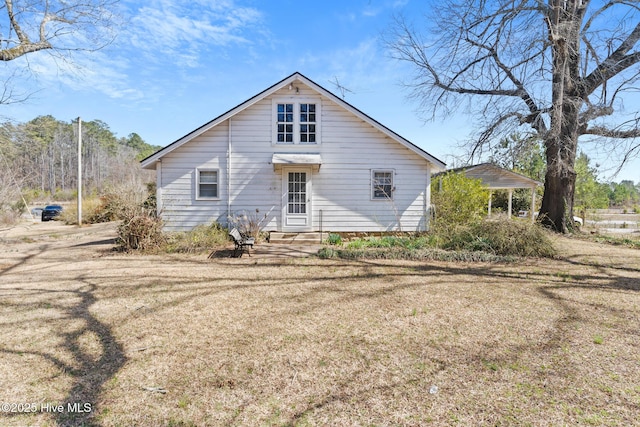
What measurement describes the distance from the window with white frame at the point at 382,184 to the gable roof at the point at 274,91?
1.37 meters

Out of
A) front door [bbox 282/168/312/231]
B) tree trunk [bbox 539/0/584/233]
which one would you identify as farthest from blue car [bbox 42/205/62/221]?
tree trunk [bbox 539/0/584/233]

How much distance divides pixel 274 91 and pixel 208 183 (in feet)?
14.5

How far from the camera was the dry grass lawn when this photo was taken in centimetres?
284

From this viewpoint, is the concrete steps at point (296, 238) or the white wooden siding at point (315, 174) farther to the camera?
the white wooden siding at point (315, 174)

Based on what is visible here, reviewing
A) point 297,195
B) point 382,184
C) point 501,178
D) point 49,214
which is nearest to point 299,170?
point 297,195

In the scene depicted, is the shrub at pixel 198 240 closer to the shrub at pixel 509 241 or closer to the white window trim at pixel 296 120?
the white window trim at pixel 296 120

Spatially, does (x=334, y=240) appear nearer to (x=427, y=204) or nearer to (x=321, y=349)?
(x=427, y=204)

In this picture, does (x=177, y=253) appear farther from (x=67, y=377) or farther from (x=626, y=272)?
(x=626, y=272)

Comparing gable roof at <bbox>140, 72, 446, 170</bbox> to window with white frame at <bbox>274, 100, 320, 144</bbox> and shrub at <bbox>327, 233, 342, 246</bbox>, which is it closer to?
window with white frame at <bbox>274, 100, 320, 144</bbox>

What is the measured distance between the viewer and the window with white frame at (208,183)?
12.7 metres

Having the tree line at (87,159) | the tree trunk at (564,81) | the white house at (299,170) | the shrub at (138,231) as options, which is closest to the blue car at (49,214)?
Answer: the tree line at (87,159)

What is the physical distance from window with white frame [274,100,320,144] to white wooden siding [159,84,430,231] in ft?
0.82

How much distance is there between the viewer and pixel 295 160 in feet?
39.9

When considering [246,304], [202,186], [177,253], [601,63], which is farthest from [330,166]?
[601,63]
